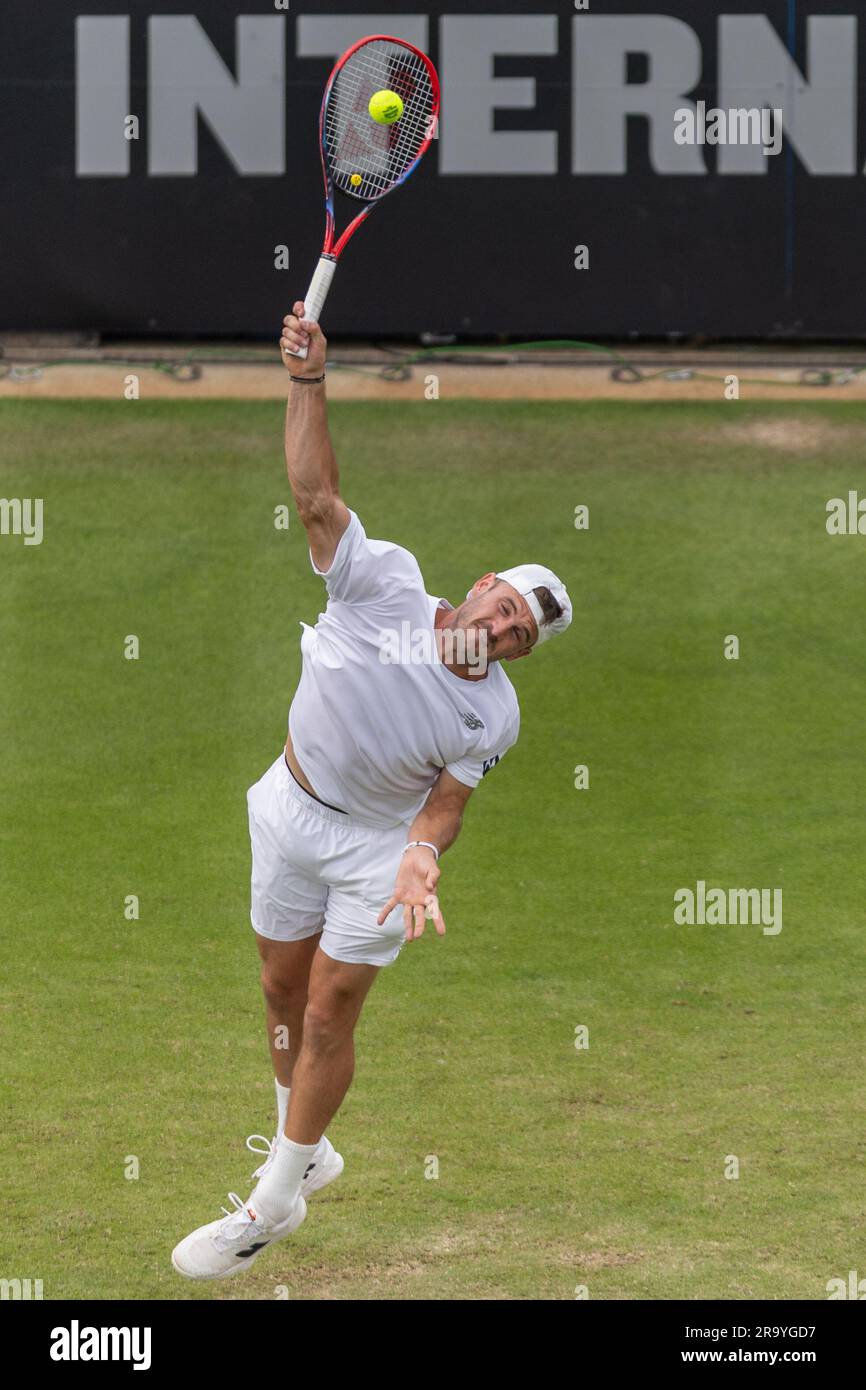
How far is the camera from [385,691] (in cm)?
583

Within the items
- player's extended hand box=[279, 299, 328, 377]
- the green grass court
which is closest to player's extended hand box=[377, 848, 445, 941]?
the green grass court

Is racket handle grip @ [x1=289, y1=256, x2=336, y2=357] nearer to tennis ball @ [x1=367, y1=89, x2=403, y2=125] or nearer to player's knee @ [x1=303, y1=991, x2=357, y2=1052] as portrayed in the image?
tennis ball @ [x1=367, y1=89, x2=403, y2=125]

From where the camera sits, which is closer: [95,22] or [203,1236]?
[203,1236]

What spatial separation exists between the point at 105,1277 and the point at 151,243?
923 cm

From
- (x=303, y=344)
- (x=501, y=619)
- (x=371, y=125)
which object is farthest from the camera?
(x=371, y=125)

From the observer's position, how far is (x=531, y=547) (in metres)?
11.8

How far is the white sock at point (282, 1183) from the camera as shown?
19.9 ft

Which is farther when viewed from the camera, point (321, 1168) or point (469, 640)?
point (321, 1168)

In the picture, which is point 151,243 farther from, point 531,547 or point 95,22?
point 531,547

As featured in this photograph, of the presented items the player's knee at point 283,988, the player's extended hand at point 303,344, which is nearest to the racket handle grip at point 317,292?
the player's extended hand at point 303,344

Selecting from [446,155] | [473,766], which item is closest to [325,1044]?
[473,766]

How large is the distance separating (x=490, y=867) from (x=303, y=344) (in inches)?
156

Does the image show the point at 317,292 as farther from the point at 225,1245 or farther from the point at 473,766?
the point at 225,1245

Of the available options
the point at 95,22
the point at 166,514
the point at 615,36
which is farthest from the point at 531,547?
the point at 95,22
